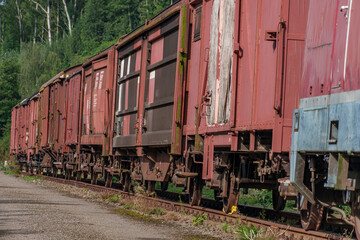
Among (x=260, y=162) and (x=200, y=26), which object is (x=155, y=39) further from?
(x=260, y=162)

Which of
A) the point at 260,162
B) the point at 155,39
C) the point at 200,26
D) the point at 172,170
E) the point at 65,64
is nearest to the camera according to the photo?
the point at 260,162

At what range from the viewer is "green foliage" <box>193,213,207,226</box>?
439 inches

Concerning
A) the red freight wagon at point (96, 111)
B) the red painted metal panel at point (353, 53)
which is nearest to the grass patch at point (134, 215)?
the red freight wagon at point (96, 111)

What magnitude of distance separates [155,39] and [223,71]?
14.1 feet

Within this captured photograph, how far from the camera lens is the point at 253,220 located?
10203 mm

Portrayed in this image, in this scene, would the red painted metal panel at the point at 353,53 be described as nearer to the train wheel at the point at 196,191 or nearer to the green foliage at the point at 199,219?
the green foliage at the point at 199,219

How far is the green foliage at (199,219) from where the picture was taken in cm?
1114

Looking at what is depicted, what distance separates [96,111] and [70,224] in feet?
32.8

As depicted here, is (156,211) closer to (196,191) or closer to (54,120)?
(196,191)

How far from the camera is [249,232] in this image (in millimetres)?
9172

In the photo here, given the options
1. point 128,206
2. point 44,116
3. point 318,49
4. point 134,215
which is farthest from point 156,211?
point 44,116

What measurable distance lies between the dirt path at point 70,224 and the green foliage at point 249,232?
908 mm

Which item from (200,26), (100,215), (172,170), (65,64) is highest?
(65,64)

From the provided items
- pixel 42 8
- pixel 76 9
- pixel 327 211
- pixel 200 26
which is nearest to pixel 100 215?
pixel 200 26
